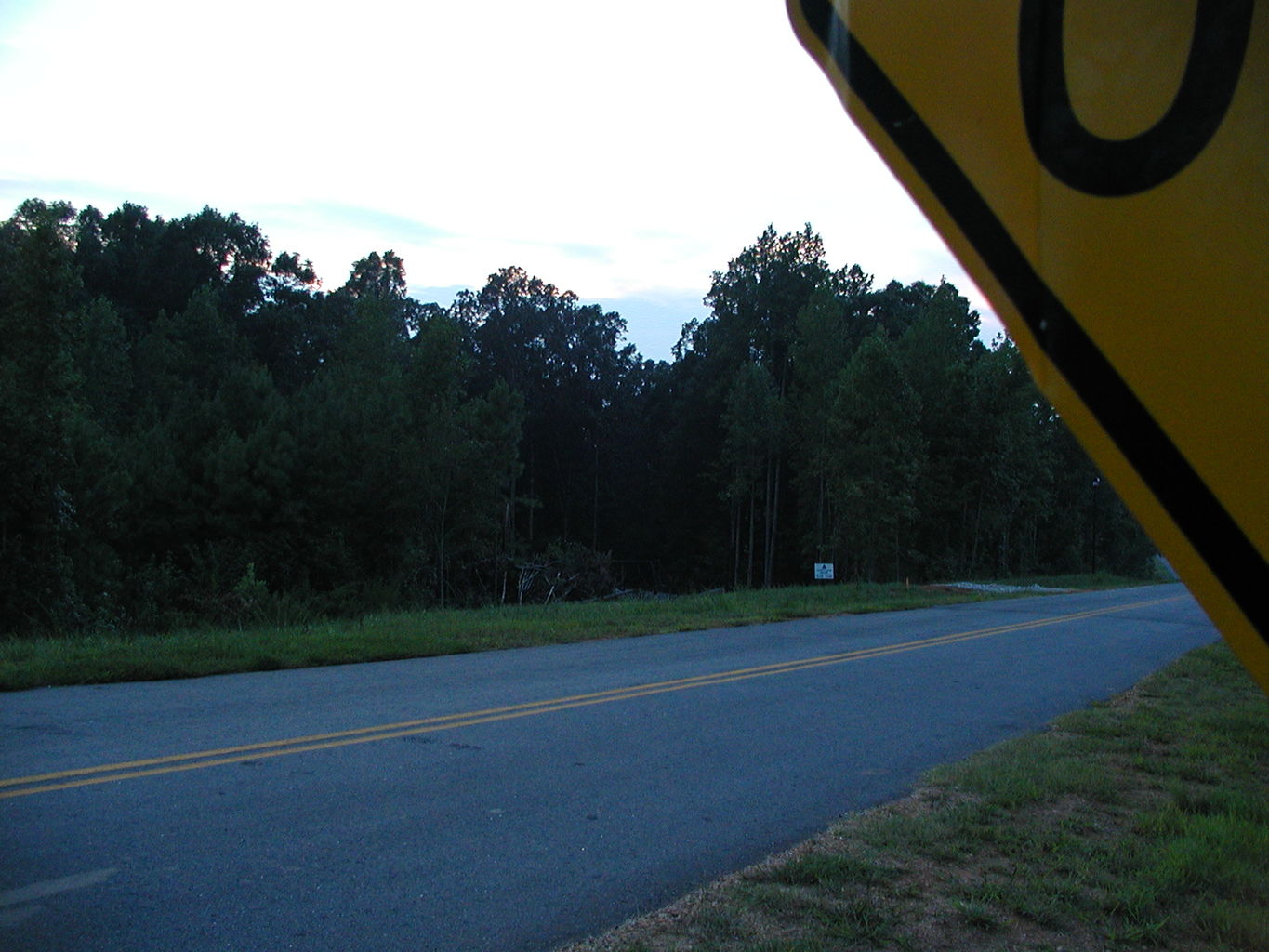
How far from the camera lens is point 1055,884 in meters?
4.93

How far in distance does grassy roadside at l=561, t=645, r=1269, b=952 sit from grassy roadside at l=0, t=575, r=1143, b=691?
7.36 meters

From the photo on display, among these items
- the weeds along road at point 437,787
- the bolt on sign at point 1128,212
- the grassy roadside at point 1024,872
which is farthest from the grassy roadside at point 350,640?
the bolt on sign at point 1128,212

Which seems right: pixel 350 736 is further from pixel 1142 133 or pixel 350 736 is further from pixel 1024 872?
pixel 1142 133

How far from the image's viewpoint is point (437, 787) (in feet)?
21.0

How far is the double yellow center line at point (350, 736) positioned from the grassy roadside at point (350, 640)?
138 inches

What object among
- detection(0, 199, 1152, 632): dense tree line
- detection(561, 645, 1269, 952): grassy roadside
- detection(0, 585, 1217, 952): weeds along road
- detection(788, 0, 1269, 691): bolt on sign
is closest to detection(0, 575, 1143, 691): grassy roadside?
detection(0, 585, 1217, 952): weeds along road

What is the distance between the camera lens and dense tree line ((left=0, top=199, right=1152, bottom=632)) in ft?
77.8

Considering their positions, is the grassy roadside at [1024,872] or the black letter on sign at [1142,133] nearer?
the black letter on sign at [1142,133]

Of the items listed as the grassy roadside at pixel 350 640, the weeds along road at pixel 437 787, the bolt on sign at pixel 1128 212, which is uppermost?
the bolt on sign at pixel 1128 212

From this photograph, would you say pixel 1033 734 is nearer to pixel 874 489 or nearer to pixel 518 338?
pixel 874 489

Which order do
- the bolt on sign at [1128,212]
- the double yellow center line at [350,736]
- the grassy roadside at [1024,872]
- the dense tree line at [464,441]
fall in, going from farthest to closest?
1. the dense tree line at [464,441]
2. the double yellow center line at [350,736]
3. the grassy roadside at [1024,872]
4. the bolt on sign at [1128,212]

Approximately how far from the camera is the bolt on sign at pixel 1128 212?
3.30 feet

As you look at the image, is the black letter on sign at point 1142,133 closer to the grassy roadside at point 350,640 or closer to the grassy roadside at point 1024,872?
the grassy roadside at point 1024,872

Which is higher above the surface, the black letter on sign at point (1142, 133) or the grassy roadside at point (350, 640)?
the black letter on sign at point (1142, 133)
